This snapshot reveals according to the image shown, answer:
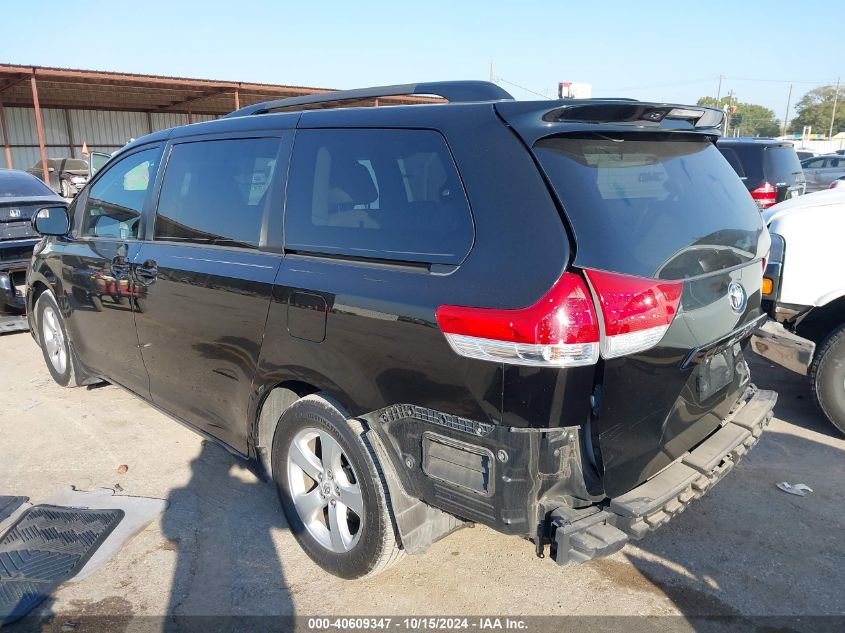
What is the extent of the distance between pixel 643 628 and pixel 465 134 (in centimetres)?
202

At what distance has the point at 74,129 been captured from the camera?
26703mm

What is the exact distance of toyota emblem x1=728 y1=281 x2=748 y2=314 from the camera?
2.52 metres

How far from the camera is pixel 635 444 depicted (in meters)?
2.24

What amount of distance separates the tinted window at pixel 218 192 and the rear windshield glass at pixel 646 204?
1.45 m

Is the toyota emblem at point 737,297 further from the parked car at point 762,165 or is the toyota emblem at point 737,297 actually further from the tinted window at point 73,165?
the tinted window at point 73,165

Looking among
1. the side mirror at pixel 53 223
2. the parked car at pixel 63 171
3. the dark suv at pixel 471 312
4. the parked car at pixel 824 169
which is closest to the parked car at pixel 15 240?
the side mirror at pixel 53 223

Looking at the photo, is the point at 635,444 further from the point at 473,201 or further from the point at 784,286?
the point at 784,286

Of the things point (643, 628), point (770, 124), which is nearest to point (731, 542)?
point (643, 628)

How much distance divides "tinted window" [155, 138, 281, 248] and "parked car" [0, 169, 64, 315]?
4027 mm

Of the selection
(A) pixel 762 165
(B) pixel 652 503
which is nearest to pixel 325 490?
(B) pixel 652 503

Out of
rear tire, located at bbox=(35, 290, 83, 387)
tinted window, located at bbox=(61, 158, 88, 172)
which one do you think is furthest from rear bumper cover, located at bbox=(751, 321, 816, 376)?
tinted window, located at bbox=(61, 158, 88, 172)

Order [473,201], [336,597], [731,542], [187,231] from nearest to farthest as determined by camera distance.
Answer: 1. [473,201]
2. [336,597]
3. [731,542]
4. [187,231]

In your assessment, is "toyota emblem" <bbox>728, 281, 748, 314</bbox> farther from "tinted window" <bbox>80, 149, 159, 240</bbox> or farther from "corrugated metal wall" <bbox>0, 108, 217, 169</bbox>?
"corrugated metal wall" <bbox>0, 108, 217, 169</bbox>

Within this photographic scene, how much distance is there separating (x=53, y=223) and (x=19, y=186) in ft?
14.3
